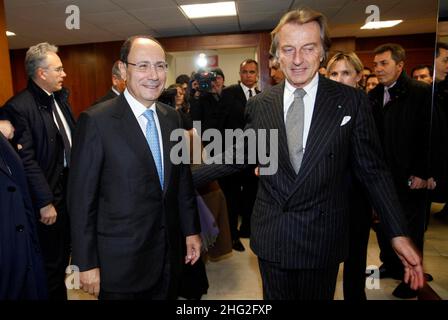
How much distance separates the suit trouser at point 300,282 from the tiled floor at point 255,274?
4.03 feet

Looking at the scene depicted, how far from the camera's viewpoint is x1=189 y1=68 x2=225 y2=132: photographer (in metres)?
3.79

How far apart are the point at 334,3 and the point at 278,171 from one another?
4.89 m

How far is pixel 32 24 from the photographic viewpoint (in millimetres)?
5871

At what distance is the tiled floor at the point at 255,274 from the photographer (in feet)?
7.16

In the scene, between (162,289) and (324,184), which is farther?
(162,289)

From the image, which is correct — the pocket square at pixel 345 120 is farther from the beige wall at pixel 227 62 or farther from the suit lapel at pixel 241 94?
the beige wall at pixel 227 62

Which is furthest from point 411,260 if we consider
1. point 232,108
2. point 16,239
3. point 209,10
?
point 209,10

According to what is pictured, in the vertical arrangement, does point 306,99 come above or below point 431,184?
above

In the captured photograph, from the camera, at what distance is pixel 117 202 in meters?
1.36

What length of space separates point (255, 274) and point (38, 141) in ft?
6.80

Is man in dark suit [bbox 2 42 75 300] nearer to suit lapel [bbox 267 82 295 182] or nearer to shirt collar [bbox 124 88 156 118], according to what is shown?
shirt collar [bbox 124 88 156 118]

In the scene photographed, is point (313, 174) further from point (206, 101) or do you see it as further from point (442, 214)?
point (206, 101)

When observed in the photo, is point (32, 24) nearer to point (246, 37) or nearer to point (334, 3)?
point (246, 37)
